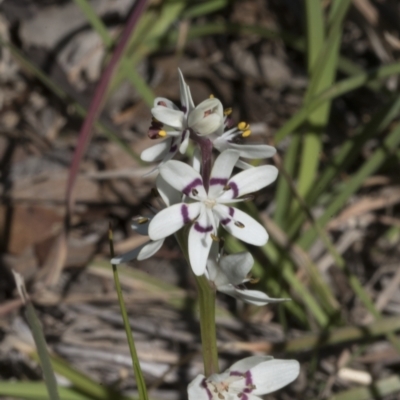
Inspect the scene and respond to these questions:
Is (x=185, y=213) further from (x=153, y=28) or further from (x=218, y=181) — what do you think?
(x=153, y=28)

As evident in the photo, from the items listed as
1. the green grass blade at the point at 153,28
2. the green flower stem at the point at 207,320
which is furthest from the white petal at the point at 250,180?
the green grass blade at the point at 153,28

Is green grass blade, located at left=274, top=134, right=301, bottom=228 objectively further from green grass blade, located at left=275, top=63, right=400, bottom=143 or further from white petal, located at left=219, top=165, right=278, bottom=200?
white petal, located at left=219, top=165, right=278, bottom=200

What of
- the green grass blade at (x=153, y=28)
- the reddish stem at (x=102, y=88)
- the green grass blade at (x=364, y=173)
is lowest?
the green grass blade at (x=364, y=173)

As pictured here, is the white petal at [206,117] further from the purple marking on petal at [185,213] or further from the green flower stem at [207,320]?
the green flower stem at [207,320]

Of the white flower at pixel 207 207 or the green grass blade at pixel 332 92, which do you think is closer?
the white flower at pixel 207 207

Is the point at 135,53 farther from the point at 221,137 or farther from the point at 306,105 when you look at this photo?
the point at 221,137

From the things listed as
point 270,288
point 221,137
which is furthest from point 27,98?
point 221,137

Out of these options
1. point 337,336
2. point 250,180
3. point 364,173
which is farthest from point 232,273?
point 364,173
